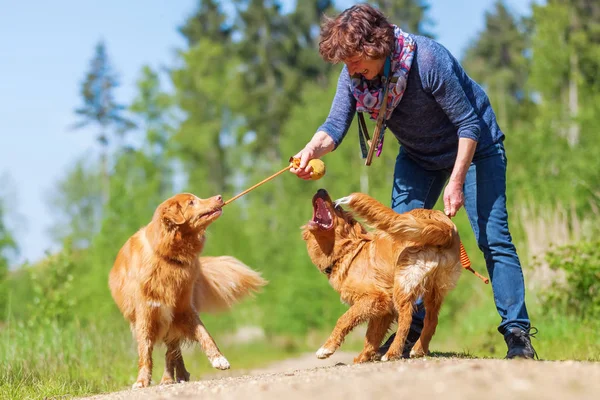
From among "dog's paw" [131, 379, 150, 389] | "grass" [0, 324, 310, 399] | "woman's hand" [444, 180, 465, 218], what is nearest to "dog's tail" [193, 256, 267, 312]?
"grass" [0, 324, 310, 399]

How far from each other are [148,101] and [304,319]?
71.5ft

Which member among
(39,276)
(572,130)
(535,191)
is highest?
(572,130)

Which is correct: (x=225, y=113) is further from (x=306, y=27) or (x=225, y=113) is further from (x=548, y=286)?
(x=548, y=286)

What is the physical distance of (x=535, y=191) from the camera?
41.2 feet

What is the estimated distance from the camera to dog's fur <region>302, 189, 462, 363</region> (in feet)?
16.8

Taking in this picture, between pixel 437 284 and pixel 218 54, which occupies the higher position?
pixel 218 54

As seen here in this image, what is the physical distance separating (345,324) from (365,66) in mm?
1830

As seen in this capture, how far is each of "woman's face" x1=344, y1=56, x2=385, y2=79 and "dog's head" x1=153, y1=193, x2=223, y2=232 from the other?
5.39 feet

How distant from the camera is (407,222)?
501 cm

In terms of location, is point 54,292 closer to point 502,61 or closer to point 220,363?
point 220,363

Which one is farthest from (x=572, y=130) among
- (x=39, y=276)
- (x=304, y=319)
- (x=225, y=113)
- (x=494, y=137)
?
(x=494, y=137)

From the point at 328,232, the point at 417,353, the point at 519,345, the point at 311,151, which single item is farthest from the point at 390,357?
the point at 311,151

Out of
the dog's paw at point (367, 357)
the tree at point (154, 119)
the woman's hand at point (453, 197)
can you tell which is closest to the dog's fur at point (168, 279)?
the dog's paw at point (367, 357)

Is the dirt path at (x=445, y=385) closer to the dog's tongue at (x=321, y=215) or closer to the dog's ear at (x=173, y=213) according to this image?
the dog's tongue at (x=321, y=215)
